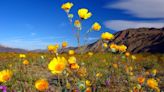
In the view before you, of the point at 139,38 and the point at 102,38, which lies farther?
the point at 139,38

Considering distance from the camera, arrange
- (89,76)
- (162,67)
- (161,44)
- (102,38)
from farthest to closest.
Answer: (161,44) → (162,67) → (89,76) → (102,38)

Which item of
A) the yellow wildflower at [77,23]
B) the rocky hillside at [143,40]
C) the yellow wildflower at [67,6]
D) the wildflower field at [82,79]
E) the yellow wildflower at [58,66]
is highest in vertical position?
the rocky hillside at [143,40]

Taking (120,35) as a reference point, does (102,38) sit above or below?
below

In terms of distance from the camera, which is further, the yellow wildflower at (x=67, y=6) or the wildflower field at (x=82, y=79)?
the yellow wildflower at (x=67, y=6)

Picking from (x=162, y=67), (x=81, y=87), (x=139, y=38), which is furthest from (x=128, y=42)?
(x=81, y=87)

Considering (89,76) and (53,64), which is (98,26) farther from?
(89,76)

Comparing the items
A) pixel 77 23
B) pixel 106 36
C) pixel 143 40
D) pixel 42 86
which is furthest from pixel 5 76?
pixel 143 40

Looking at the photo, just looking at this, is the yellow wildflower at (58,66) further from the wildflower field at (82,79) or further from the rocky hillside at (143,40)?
the rocky hillside at (143,40)

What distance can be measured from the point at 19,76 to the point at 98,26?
4.83 meters

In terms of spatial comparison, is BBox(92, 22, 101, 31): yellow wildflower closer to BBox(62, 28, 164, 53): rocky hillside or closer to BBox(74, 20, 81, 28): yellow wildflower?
BBox(74, 20, 81, 28): yellow wildflower

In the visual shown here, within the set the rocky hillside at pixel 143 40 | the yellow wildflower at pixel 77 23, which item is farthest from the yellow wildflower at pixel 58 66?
the rocky hillside at pixel 143 40

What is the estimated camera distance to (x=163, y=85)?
10352 mm

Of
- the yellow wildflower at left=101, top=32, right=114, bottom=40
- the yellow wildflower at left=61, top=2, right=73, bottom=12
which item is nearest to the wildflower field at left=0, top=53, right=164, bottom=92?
the yellow wildflower at left=101, top=32, right=114, bottom=40

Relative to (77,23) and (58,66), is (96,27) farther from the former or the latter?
(58,66)
